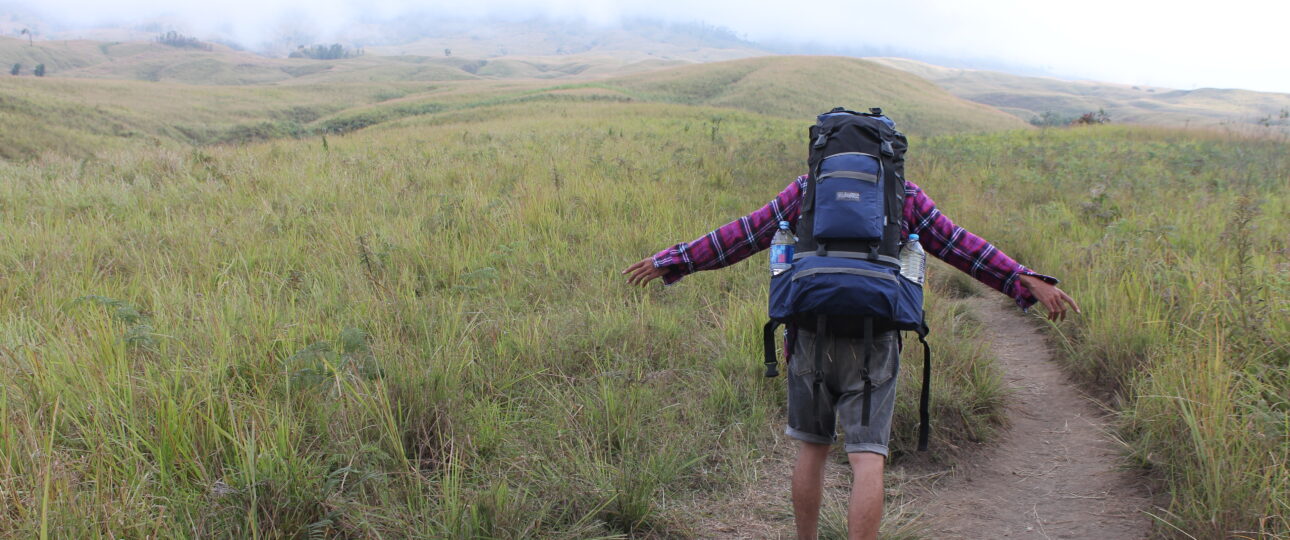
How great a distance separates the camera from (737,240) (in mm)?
2930

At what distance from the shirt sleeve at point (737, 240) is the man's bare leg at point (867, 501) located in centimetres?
97

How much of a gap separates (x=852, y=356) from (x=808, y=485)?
54cm

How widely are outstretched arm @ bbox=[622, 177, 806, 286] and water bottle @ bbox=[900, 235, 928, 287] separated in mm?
480

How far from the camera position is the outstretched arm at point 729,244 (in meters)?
2.84

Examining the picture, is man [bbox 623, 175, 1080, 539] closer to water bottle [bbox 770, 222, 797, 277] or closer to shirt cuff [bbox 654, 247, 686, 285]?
shirt cuff [bbox 654, 247, 686, 285]

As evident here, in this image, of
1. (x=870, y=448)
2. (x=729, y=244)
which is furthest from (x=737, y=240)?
(x=870, y=448)

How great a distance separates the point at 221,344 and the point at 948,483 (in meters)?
3.80

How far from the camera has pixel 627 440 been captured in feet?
10.7

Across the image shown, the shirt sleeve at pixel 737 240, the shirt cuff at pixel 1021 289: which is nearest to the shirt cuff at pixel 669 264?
the shirt sleeve at pixel 737 240

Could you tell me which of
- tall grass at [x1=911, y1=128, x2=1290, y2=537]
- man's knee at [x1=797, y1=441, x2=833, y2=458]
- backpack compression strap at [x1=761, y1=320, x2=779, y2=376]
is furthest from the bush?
man's knee at [x1=797, y1=441, x2=833, y2=458]

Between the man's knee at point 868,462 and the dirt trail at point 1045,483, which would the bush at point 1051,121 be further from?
the man's knee at point 868,462

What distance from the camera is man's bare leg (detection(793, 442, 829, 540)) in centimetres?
256

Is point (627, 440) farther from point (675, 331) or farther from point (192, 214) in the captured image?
point (192, 214)

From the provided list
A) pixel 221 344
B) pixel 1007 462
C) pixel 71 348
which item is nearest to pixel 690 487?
pixel 1007 462
